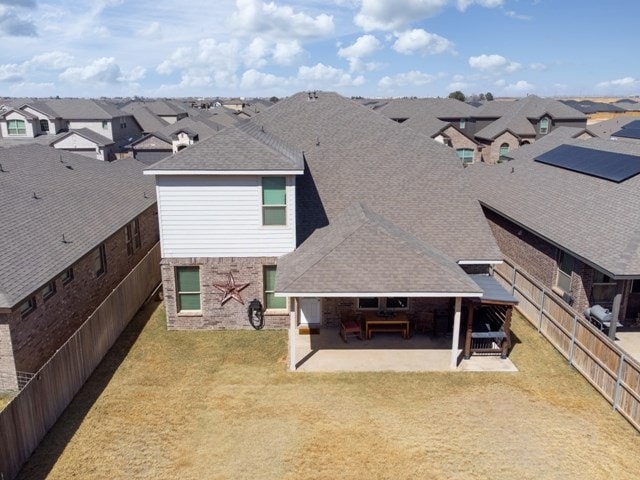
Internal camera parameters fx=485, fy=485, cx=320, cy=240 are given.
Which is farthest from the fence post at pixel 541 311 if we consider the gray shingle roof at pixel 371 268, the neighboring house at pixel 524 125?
the neighboring house at pixel 524 125

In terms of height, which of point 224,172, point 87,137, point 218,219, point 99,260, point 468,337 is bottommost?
point 468,337

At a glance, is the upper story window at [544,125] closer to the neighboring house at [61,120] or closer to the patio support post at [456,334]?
the patio support post at [456,334]

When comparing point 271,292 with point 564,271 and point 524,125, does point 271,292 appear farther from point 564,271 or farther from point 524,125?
point 524,125

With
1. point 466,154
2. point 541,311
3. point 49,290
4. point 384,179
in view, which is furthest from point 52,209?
point 466,154

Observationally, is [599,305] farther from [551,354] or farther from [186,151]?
[186,151]

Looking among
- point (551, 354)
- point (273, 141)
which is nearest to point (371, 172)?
point (273, 141)
